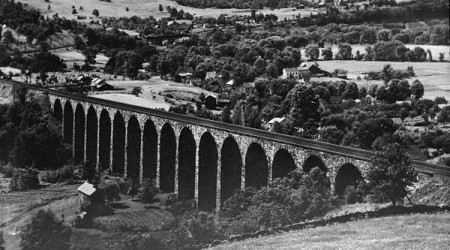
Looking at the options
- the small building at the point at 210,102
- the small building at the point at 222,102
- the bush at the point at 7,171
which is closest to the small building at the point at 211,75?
the small building at the point at 222,102

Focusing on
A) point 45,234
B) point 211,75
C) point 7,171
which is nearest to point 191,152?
point 45,234

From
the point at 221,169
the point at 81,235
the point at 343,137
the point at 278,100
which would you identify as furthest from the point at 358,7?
the point at 81,235

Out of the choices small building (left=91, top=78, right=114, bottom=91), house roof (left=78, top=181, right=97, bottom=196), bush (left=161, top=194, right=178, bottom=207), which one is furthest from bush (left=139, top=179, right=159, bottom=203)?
small building (left=91, top=78, right=114, bottom=91)

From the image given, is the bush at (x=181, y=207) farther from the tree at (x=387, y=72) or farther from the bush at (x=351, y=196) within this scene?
the tree at (x=387, y=72)

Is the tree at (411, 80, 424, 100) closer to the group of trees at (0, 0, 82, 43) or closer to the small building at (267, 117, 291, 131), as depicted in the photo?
the small building at (267, 117, 291, 131)

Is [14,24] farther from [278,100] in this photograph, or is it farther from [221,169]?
[221,169]

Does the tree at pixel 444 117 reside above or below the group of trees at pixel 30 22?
below
